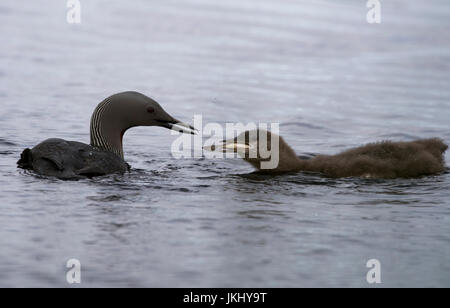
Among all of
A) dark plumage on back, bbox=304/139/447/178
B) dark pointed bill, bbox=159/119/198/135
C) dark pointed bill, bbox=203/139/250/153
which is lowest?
dark plumage on back, bbox=304/139/447/178

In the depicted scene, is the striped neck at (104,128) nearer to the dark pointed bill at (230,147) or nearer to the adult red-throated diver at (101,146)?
the adult red-throated diver at (101,146)

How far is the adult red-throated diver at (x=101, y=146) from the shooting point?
783 centimetres

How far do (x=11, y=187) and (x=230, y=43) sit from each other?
8.62m

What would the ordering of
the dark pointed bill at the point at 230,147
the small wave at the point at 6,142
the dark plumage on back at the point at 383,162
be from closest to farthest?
the dark plumage on back at the point at 383,162, the dark pointed bill at the point at 230,147, the small wave at the point at 6,142

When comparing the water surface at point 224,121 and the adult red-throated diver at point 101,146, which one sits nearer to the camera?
the water surface at point 224,121

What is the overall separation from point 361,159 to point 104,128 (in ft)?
8.02

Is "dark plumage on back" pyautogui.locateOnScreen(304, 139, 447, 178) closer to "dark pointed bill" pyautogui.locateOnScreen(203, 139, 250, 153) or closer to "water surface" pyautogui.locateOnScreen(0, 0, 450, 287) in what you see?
"water surface" pyautogui.locateOnScreen(0, 0, 450, 287)

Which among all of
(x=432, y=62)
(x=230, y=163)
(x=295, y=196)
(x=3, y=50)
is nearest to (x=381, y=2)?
(x=432, y=62)

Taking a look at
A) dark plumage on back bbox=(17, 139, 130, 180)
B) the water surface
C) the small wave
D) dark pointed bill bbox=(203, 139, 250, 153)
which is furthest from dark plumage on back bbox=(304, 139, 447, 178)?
the small wave

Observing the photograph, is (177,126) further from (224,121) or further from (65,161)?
(224,121)

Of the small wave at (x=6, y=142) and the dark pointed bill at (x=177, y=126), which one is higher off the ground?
the dark pointed bill at (x=177, y=126)

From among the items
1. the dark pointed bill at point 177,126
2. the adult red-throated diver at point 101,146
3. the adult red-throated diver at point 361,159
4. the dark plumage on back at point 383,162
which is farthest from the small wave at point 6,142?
the dark plumage on back at point 383,162

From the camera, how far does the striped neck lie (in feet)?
27.8

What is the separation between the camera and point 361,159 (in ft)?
28.9
